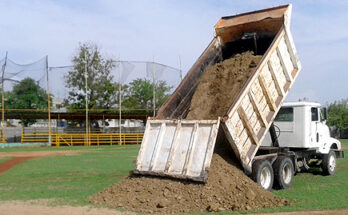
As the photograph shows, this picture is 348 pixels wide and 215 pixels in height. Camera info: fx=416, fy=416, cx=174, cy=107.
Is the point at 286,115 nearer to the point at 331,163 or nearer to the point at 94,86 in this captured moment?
the point at 331,163

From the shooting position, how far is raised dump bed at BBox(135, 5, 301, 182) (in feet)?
31.4

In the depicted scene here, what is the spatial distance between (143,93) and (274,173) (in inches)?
1558

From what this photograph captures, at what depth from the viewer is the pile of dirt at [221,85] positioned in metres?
11.0

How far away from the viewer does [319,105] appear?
47.1 feet

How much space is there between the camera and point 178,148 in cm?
981

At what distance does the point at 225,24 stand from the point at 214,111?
324cm

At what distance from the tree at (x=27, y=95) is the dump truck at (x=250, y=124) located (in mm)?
27854

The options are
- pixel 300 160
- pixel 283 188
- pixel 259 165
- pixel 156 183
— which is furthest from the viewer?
pixel 300 160

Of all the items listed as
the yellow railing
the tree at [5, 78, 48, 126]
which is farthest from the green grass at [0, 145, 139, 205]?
the tree at [5, 78, 48, 126]

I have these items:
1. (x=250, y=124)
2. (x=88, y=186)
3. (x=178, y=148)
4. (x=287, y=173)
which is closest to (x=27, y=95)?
(x=88, y=186)

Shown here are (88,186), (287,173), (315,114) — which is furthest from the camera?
(315,114)

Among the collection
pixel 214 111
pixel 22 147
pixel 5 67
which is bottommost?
pixel 22 147

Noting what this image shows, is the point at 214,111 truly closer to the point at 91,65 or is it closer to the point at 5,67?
the point at 5,67

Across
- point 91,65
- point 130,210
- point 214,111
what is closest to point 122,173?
point 214,111
